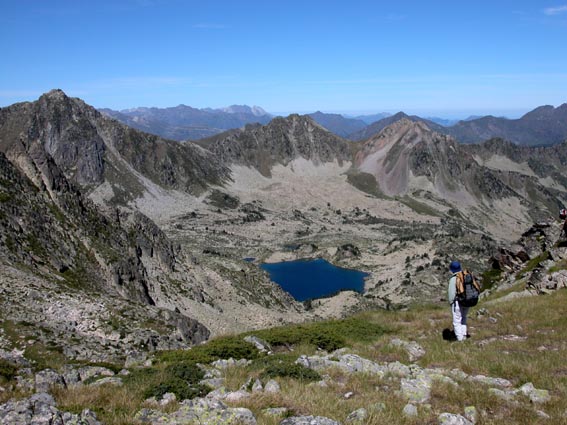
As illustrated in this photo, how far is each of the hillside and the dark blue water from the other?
11418 centimetres

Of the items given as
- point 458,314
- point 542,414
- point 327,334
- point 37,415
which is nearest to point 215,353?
point 327,334

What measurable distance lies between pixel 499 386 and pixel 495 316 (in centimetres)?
1155

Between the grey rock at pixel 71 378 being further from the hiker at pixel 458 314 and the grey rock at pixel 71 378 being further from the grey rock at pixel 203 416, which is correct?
the hiker at pixel 458 314

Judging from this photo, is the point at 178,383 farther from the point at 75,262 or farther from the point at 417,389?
the point at 75,262

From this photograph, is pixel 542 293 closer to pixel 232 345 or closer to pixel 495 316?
pixel 495 316

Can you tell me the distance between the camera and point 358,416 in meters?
11.1

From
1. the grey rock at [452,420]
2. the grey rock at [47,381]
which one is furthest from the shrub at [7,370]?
the grey rock at [452,420]

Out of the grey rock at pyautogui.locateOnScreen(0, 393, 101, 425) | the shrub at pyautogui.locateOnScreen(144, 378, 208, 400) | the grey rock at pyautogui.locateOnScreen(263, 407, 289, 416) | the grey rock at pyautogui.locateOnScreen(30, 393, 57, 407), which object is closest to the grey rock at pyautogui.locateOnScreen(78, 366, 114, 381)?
the shrub at pyautogui.locateOnScreen(144, 378, 208, 400)

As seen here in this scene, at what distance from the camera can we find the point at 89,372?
17.2 m

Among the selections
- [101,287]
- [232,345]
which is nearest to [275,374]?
[232,345]

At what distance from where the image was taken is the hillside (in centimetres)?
1120

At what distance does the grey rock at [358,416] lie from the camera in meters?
10.9

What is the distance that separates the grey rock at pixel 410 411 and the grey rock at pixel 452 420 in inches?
26.4

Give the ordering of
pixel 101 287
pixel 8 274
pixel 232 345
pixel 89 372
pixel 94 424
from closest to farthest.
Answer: pixel 94 424 → pixel 89 372 → pixel 232 345 → pixel 8 274 → pixel 101 287
